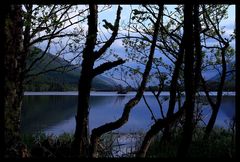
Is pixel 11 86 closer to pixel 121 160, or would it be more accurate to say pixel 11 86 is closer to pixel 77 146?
pixel 121 160

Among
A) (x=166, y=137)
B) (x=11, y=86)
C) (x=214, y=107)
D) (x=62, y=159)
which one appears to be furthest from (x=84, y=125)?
(x=214, y=107)

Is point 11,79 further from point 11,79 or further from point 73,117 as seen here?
point 73,117

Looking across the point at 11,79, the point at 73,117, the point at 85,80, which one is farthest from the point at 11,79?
the point at 73,117

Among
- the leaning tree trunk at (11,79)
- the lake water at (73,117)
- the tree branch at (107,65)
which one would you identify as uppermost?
the tree branch at (107,65)

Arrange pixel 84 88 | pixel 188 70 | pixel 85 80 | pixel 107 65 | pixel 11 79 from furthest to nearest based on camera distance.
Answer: pixel 84 88
pixel 85 80
pixel 107 65
pixel 11 79
pixel 188 70

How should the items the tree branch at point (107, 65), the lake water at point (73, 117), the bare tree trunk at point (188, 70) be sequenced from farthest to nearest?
1. the lake water at point (73, 117)
2. the tree branch at point (107, 65)
3. the bare tree trunk at point (188, 70)

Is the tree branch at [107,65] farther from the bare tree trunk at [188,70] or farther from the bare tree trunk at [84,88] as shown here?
the bare tree trunk at [188,70]

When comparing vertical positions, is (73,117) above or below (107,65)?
below

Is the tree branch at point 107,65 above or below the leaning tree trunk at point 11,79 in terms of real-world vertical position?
above

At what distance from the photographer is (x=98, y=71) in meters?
4.58

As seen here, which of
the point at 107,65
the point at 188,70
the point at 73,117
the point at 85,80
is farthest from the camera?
the point at 73,117

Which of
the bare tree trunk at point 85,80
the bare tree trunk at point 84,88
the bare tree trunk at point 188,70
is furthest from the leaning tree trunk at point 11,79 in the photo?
the bare tree trunk at point 84,88

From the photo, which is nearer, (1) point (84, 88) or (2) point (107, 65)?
(2) point (107, 65)

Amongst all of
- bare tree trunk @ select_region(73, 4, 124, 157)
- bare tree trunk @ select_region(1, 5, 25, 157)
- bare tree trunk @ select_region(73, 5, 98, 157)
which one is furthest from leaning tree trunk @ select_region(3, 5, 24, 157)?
bare tree trunk @ select_region(73, 5, 98, 157)
